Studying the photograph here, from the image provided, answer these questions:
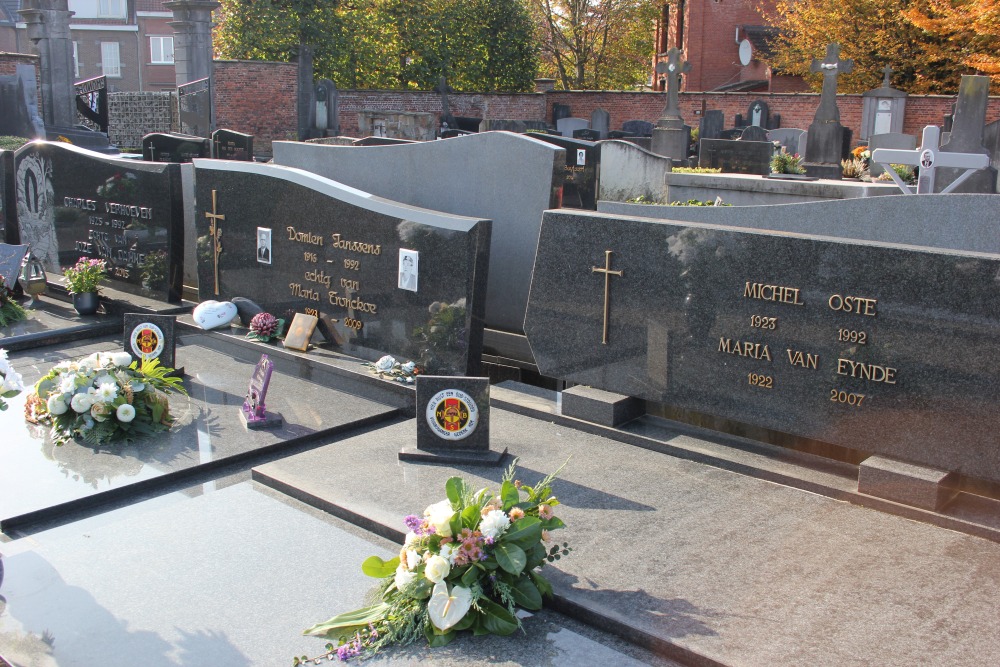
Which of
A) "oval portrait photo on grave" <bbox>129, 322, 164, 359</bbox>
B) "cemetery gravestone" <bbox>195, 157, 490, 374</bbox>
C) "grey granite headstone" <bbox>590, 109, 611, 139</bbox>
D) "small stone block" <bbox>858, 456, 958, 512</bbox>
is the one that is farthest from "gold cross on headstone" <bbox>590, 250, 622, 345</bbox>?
"grey granite headstone" <bbox>590, 109, 611, 139</bbox>

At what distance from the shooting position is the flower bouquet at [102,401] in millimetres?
5109

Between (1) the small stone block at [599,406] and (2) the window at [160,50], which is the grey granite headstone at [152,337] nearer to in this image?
(1) the small stone block at [599,406]

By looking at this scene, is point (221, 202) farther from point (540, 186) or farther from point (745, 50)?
point (745, 50)

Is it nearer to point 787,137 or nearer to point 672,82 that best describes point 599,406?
point 672,82

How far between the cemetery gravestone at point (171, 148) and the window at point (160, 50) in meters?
37.4

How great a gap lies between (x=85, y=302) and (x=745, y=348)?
218 inches

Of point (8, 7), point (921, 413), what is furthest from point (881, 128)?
point (8, 7)

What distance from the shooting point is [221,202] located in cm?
732

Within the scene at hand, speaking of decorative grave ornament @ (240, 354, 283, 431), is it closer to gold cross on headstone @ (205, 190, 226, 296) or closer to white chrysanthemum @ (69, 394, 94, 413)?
white chrysanthemum @ (69, 394, 94, 413)

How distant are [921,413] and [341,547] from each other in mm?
2604

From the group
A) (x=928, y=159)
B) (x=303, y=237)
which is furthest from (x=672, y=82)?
(x=303, y=237)

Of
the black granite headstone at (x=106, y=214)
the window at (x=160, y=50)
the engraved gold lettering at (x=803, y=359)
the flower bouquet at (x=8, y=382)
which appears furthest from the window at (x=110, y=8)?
the engraved gold lettering at (x=803, y=359)

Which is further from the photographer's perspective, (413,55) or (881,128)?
(413,55)

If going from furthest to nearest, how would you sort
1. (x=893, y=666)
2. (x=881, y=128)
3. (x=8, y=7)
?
(x=8, y=7), (x=881, y=128), (x=893, y=666)
